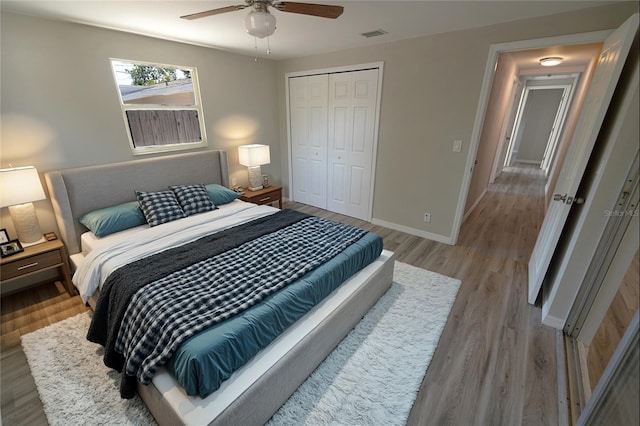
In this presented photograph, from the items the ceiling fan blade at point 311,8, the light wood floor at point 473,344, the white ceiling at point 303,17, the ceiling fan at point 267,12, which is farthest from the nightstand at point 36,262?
the ceiling fan blade at point 311,8

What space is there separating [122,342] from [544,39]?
12.8ft

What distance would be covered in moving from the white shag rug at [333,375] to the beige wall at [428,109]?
5.09 ft

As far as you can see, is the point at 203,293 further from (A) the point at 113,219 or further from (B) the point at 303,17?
(B) the point at 303,17

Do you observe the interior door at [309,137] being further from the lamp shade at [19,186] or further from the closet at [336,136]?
the lamp shade at [19,186]

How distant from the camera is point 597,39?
2.11 meters

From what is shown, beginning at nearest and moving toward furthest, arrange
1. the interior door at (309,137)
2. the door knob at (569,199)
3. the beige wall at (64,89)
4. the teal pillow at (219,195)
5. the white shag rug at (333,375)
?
1. the white shag rug at (333,375)
2. the door knob at (569,199)
3. the beige wall at (64,89)
4. the teal pillow at (219,195)
5. the interior door at (309,137)

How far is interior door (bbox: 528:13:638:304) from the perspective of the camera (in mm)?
1607

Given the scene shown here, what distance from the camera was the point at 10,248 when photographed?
214 cm

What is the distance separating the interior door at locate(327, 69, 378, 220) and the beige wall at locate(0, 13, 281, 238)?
1749 millimetres

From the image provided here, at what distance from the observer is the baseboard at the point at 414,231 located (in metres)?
3.37

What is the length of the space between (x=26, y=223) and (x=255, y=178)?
234 centimetres

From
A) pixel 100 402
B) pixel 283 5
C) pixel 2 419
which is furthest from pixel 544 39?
pixel 2 419

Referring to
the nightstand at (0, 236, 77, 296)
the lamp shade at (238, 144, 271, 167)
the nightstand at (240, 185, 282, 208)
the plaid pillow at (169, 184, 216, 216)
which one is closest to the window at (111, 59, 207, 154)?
the lamp shade at (238, 144, 271, 167)

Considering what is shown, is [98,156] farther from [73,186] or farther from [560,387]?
[560,387]
